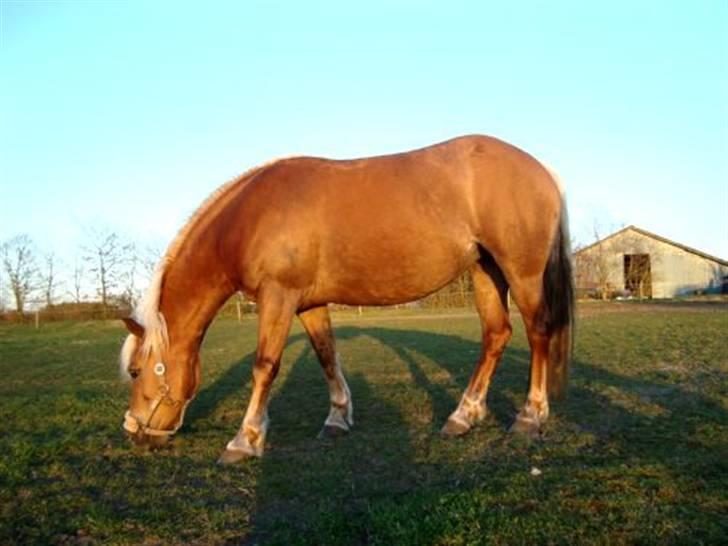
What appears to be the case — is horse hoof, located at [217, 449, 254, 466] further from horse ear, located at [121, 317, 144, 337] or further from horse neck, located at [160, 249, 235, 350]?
horse ear, located at [121, 317, 144, 337]

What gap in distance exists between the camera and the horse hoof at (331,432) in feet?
17.9

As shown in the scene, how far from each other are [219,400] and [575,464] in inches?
203

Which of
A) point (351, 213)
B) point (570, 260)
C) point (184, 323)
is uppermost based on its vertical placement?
point (351, 213)

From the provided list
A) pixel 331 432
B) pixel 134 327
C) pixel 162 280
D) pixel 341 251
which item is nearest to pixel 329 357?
pixel 331 432

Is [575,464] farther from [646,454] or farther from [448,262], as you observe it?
[448,262]

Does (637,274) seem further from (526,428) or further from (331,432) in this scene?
(331,432)

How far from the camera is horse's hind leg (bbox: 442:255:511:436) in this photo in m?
5.70

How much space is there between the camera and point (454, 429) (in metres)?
5.28

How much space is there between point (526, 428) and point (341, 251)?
2.23m

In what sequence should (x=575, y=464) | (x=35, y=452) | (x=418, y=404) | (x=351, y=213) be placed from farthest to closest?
(x=418, y=404) < (x=351, y=213) < (x=35, y=452) < (x=575, y=464)

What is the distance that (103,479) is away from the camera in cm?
430

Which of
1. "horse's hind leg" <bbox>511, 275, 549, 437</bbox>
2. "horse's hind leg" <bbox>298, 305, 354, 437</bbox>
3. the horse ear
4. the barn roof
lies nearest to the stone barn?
the barn roof

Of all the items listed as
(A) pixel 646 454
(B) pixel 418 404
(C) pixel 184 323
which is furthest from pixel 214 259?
(A) pixel 646 454

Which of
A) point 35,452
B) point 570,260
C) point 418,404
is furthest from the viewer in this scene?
point 418,404
